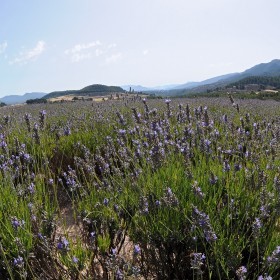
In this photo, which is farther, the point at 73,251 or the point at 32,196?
the point at 32,196

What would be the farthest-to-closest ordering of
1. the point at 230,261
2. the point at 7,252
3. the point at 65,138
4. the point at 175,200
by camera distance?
the point at 65,138
the point at 7,252
the point at 175,200
the point at 230,261

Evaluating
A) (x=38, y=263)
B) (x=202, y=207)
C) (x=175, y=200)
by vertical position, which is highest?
(x=175, y=200)

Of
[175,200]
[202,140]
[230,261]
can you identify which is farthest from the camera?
[202,140]

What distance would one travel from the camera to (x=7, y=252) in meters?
1.91

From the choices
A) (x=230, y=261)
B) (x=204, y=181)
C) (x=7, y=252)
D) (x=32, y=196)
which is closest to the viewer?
(x=230, y=261)

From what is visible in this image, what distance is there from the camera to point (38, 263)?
6.58ft

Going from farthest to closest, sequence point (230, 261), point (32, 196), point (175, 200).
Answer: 1. point (32, 196)
2. point (175, 200)
3. point (230, 261)

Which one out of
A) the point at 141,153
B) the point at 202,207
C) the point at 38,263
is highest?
the point at 141,153

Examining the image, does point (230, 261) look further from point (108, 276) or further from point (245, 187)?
point (108, 276)

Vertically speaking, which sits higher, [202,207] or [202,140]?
[202,140]

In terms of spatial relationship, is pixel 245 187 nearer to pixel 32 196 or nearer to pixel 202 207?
pixel 202 207

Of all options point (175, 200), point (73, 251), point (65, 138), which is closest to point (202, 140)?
point (175, 200)

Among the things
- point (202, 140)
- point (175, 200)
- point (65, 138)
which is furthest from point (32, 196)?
point (65, 138)

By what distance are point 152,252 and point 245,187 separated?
30.1 inches
